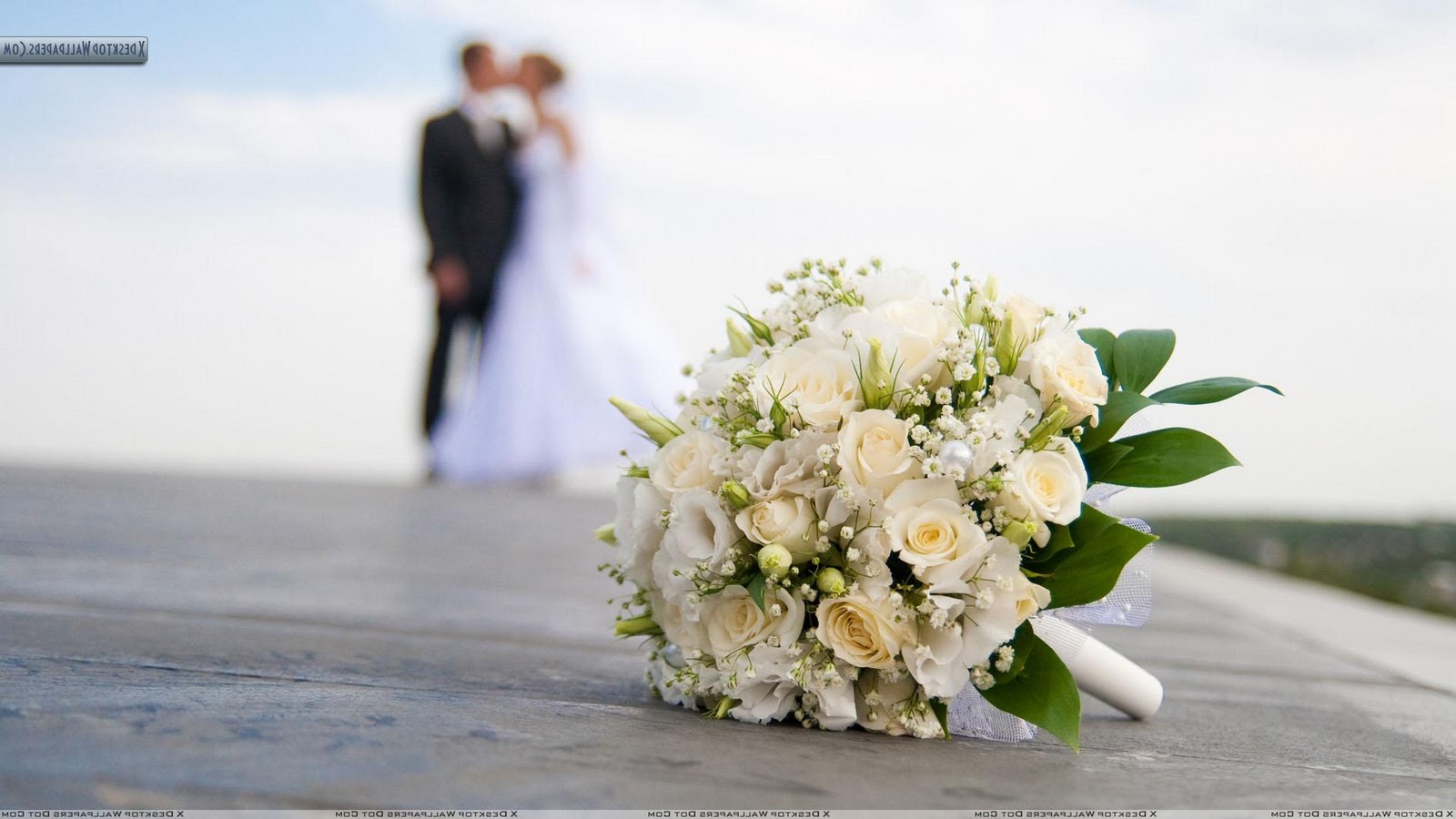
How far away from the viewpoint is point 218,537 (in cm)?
388

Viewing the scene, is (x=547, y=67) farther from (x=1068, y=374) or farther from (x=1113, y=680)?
(x=1068, y=374)

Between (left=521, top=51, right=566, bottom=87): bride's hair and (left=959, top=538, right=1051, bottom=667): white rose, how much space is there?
27.3ft

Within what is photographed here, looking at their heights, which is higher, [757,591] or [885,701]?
[757,591]

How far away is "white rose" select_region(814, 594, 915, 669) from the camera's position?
1.29 metres

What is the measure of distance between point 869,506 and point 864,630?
0.14 m

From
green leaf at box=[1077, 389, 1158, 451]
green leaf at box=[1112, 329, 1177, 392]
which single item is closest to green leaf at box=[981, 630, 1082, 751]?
green leaf at box=[1077, 389, 1158, 451]

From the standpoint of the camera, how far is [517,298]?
342 inches

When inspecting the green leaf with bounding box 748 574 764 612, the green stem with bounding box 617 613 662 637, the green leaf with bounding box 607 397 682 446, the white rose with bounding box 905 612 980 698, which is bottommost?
the green stem with bounding box 617 613 662 637

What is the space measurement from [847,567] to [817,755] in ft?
0.72

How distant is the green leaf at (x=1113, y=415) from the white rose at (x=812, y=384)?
0.95 ft

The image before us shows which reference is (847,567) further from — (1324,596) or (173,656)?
(1324,596)

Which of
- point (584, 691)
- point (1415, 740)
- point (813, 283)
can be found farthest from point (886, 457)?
point (1415, 740)

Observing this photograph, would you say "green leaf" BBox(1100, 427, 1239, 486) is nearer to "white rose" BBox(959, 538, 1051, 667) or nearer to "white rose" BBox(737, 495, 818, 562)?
"white rose" BBox(959, 538, 1051, 667)

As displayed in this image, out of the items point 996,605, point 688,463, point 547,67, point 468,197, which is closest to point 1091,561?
point 996,605
